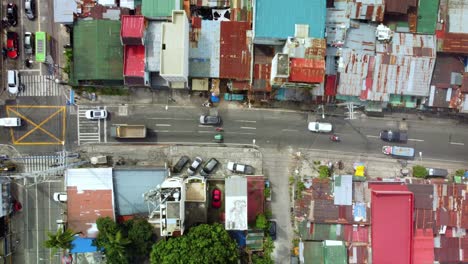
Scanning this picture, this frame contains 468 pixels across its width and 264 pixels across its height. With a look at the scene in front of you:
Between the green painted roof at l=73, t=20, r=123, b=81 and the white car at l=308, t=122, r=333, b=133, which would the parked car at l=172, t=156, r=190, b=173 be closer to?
the green painted roof at l=73, t=20, r=123, b=81

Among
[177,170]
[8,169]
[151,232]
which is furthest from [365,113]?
[8,169]

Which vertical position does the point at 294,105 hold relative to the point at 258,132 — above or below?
above

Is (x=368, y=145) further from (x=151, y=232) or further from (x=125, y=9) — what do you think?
(x=125, y=9)

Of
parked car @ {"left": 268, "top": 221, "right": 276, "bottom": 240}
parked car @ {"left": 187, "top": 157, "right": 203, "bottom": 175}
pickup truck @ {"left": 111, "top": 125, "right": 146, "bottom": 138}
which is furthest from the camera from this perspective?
parked car @ {"left": 268, "top": 221, "right": 276, "bottom": 240}

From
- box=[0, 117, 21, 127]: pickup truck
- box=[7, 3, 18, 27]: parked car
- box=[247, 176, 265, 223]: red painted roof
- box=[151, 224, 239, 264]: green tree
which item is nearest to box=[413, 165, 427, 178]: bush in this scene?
box=[247, 176, 265, 223]: red painted roof

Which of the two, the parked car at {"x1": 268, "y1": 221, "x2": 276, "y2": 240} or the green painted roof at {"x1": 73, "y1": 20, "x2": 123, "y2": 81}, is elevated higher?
the green painted roof at {"x1": 73, "y1": 20, "x2": 123, "y2": 81}

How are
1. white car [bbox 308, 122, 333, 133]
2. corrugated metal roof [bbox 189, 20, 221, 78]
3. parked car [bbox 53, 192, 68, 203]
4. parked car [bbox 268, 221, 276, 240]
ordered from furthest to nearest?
white car [bbox 308, 122, 333, 133] < parked car [bbox 268, 221, 276, 240] < parked car [bbox 53, 192, 68, 203] < corrugated metal roof [bbox 189, 20, 221, 78]
